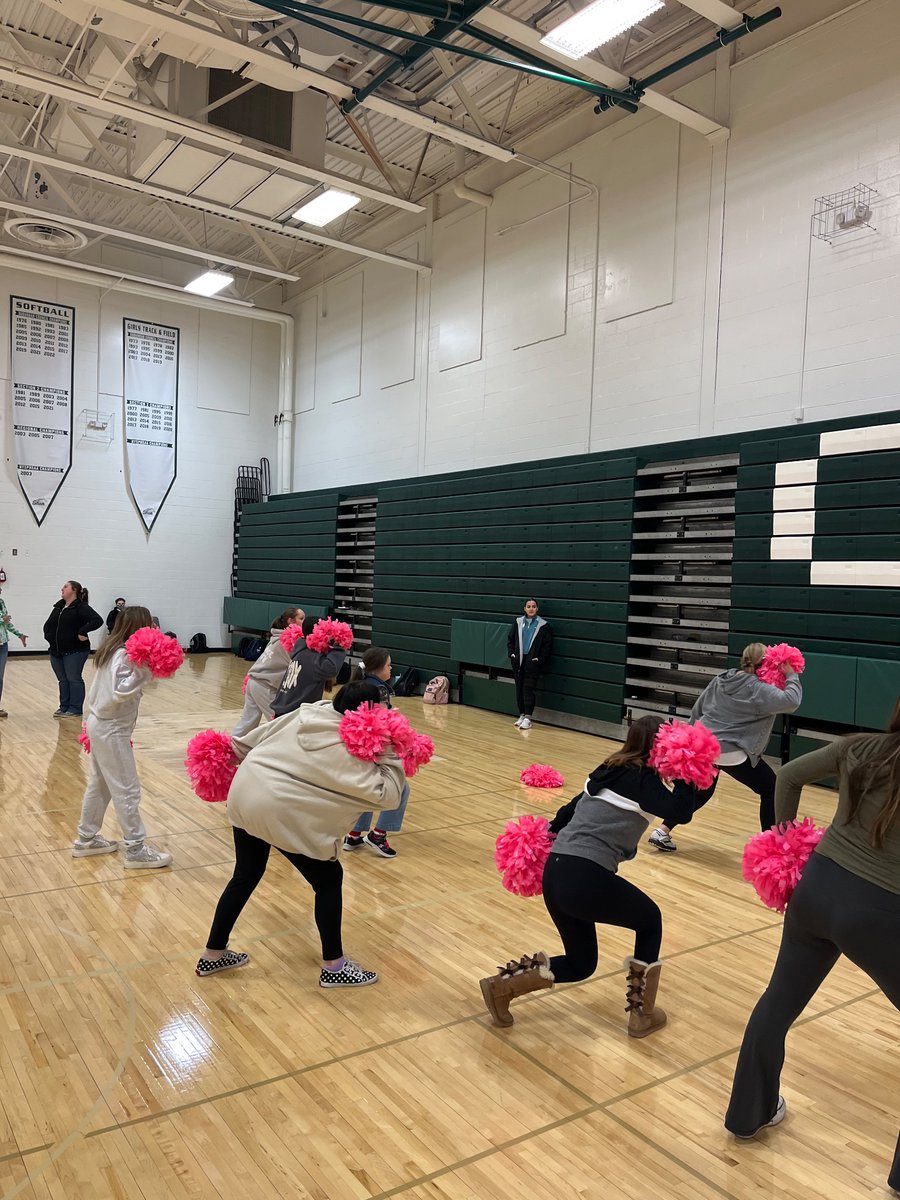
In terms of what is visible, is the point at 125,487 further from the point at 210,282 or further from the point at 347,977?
the point at 347,977

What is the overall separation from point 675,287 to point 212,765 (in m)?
8.35

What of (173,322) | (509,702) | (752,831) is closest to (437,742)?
(509,702)

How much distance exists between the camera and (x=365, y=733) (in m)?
3.12

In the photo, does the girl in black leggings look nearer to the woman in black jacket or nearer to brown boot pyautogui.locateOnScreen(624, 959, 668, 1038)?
brown boot pyautogui.locateOnScreen(624, 959, 668, 1038)

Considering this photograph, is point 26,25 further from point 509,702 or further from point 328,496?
point 509,702

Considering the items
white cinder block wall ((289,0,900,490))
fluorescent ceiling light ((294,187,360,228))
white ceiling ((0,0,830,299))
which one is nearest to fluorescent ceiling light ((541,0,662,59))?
white ceiling ((0,0,830,299))

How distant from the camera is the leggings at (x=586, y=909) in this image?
3.00m

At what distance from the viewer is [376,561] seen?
14.4 metres

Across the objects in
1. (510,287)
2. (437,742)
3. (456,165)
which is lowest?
(437,742)

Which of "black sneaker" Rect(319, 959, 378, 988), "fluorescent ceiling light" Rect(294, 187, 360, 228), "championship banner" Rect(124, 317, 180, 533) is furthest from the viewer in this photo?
"championship banner" Rect(124, 317, 180, 533)

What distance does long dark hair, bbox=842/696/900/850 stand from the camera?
209 cm

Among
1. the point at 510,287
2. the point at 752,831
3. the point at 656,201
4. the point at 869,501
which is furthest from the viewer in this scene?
the point at 510,287

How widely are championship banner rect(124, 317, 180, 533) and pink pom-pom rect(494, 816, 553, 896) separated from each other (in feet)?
51.0

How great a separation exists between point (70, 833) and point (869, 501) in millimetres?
6820
